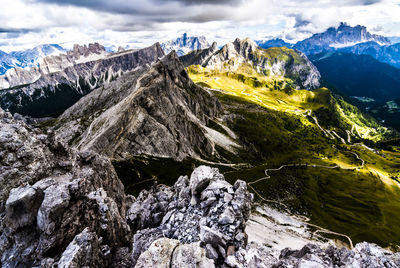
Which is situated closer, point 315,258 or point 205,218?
point 315,258

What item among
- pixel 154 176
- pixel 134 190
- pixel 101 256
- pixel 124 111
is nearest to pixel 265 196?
pixel 154 176

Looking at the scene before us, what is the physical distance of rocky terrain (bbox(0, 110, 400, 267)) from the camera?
84.3 feet

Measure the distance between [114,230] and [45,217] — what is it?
39.0 feet

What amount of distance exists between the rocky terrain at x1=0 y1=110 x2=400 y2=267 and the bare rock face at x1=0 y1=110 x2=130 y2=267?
0.36 ft

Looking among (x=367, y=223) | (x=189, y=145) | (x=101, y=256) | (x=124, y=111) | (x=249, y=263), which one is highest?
(x=249, y=263)

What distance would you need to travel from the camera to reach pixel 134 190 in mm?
125250

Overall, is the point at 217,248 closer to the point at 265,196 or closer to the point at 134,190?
the point at 134,190

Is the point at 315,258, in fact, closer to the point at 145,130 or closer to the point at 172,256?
the point at 172,256

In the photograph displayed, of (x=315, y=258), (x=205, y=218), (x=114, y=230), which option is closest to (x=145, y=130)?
(x=114, y=230)

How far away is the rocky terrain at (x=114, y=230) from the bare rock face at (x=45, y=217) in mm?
110

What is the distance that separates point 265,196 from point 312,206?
4079cm

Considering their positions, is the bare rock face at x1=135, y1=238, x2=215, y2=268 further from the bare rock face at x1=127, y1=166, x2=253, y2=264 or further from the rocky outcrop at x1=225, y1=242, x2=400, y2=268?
the rocky outcrop at x1=225, y1=242, x2=400, y2=268

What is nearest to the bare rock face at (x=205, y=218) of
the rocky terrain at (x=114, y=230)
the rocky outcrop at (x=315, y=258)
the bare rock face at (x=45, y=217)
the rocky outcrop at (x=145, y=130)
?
the rocky terrain at (x=114, y=230)

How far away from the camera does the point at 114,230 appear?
36.1 m
